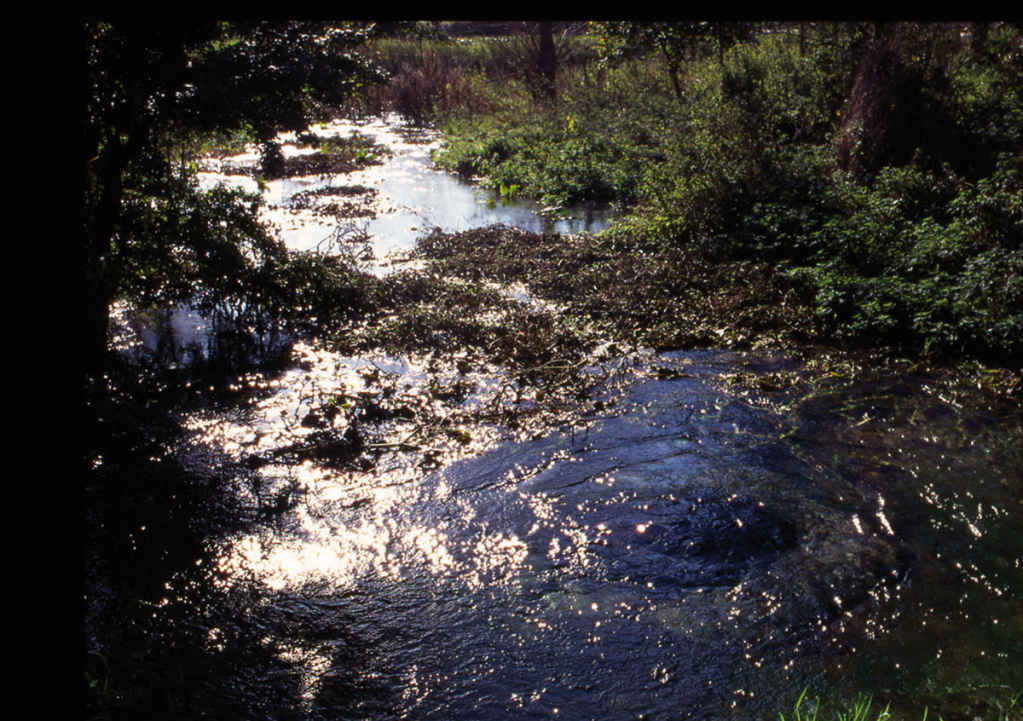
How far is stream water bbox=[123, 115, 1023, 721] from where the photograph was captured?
4059 mm

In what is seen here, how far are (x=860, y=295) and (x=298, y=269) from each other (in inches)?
→ 274

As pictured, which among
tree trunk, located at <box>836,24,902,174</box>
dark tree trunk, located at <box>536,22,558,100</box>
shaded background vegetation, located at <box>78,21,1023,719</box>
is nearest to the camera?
shaded background vegetation, located at <box>78,21,1023,719</box>

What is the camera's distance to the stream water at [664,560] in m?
4.06

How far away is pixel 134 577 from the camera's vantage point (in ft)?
16.4

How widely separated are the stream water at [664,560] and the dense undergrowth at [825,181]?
1.23 meters

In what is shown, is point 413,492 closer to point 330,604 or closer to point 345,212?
point 330,604

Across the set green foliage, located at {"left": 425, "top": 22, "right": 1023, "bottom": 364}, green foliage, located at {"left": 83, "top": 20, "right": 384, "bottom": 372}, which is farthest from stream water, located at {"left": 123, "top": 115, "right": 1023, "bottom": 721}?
green foliage, located at {"left": 83, "top": 20, "right": 384, "bottom": 372}

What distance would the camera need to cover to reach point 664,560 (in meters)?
5.00

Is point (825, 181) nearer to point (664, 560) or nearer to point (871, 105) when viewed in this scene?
point (871, 105)

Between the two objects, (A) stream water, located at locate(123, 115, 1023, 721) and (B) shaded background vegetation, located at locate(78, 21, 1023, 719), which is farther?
(B) shaded background vegetation, located at locate(78, 21, 1023, 719)

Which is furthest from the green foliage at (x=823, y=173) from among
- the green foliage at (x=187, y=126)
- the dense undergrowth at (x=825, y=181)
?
the green foliage at (x=187, y=126)

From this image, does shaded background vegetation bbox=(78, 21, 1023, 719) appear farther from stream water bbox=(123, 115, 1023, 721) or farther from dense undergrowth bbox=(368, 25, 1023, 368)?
stream water bbox=(123, 115, 1023, 721)

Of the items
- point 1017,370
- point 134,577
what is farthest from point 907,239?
point 134,577

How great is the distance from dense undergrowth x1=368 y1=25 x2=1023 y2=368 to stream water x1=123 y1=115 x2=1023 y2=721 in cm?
123
